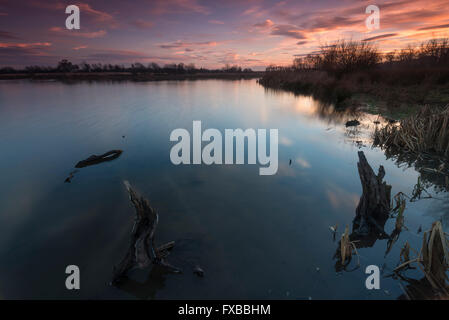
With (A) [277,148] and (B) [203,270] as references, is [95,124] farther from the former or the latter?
(B) [203,270]

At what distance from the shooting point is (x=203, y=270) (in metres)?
3.64

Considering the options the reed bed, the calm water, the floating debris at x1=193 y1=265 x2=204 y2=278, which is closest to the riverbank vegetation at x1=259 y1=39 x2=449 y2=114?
the reed bed

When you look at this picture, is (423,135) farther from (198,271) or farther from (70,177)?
(70,177)

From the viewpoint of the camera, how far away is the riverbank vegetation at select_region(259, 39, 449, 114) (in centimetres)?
1870

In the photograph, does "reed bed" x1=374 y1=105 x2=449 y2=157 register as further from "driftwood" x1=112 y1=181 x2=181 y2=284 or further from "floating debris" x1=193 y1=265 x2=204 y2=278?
"driftwood" x1=112 y1=181 x2=181 y2=284

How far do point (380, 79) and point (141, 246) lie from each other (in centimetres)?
3294

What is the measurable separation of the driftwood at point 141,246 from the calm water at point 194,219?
181mm

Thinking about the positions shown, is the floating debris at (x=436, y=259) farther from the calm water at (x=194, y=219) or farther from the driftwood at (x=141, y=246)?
the driftwood at (x=141, y=246)

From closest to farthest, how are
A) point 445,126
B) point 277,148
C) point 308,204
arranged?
point 308,204 → point 445,126 → point 277,148

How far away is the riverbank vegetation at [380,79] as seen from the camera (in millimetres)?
18703

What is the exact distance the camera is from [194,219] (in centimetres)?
512

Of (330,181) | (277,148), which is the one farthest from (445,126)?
(277,148)

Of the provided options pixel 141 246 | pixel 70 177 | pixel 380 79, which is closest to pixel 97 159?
pixel 70 177

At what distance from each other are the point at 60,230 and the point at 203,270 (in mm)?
3512
